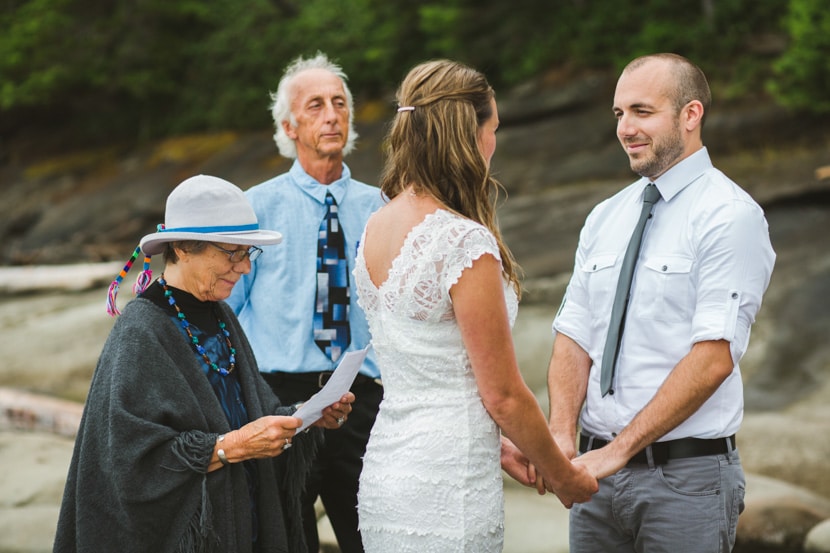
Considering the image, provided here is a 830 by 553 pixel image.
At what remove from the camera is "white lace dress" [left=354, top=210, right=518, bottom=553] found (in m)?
2.62

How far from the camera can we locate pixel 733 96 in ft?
44.6

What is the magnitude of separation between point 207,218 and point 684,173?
149 centimetres


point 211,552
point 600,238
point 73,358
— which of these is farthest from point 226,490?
point 73,358

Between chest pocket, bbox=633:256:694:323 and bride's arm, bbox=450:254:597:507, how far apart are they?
1.81 ft

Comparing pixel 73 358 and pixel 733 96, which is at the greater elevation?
pixel 733 96

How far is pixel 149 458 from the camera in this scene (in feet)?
9.26

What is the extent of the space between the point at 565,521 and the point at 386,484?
298 centimetres

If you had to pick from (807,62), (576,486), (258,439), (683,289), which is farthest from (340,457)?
(807,62)

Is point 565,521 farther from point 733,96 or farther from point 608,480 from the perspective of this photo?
point 733,96

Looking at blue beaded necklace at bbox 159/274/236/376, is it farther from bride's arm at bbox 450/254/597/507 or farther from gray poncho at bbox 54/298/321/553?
bride's arm at bbox 450/254/597/507

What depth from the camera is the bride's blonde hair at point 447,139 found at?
2.68 meters

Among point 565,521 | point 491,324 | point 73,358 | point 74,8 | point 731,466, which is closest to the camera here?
point 491,324

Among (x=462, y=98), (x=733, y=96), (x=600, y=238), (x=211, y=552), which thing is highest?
(x=733, y=96)

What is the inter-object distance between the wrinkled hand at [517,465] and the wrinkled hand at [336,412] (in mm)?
538
